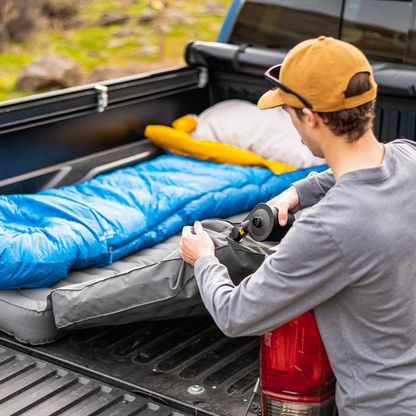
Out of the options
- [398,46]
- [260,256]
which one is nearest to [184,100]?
[398,46]

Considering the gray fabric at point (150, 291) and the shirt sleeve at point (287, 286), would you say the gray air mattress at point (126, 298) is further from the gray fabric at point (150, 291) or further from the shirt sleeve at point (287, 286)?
the shirt sleeve at point (287, 286)

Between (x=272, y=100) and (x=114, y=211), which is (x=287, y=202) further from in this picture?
(x=114, y=211)

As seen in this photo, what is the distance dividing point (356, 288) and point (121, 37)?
11321 millimetres

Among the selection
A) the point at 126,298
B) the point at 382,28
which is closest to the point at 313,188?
the point at 126,298

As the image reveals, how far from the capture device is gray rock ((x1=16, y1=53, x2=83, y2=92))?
8461 millimetres

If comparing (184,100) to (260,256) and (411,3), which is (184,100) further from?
(260,256)

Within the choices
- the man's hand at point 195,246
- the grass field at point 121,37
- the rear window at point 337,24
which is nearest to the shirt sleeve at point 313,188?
the man's hand at point 195,246

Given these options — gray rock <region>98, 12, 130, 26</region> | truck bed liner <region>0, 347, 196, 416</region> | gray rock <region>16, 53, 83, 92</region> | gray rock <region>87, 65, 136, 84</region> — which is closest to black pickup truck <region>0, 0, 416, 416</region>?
truck bed liner <region>0, 347, 196, 416</region>

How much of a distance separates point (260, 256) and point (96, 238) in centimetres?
79

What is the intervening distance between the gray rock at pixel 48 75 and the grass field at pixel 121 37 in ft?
4.36

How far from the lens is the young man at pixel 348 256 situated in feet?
4.65

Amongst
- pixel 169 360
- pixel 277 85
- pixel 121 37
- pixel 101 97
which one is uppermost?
pixel 277 85

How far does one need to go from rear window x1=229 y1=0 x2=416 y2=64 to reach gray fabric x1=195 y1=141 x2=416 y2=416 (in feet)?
6.96

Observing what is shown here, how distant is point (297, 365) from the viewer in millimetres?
1618
